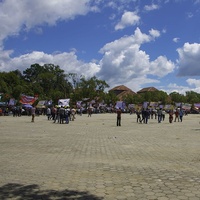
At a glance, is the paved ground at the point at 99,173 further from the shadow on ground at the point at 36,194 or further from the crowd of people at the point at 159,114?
the crowd of people at the point at 159,114

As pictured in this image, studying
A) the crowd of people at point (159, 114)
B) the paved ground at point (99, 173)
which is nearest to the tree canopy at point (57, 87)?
the crowd of people at point (159, 114)

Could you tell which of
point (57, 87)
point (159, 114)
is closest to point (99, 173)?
point (159, 114)

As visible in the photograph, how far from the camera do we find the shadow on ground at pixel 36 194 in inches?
235

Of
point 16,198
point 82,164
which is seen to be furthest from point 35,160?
point 16,198

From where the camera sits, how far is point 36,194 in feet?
20.4

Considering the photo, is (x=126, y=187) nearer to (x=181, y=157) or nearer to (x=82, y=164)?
(x=82, y=164)

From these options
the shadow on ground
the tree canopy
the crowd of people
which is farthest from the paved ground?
the tree canopy

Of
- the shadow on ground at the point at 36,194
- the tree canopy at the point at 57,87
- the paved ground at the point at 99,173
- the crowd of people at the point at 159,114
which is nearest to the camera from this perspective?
the shadow on ground at the point at 36,194

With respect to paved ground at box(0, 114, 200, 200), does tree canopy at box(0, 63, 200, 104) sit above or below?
above

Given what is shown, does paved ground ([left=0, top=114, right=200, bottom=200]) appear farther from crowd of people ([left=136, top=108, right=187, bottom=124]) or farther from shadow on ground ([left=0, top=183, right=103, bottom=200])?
crowd of people ([left=136, top=108, right=187, bottom=124])

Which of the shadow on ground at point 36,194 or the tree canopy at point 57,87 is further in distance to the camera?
the tree canopy at point 57,87

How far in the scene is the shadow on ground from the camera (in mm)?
5969

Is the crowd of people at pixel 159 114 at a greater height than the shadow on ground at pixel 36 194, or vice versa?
the crowd of people at pixel 159 114

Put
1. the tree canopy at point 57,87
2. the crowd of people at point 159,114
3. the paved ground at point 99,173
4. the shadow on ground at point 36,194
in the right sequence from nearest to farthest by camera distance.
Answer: the shadow on ground at point 36,194, the paved ground at point 99,173, the crowd of people at point 159,114, the tree canopy at point 57,87
